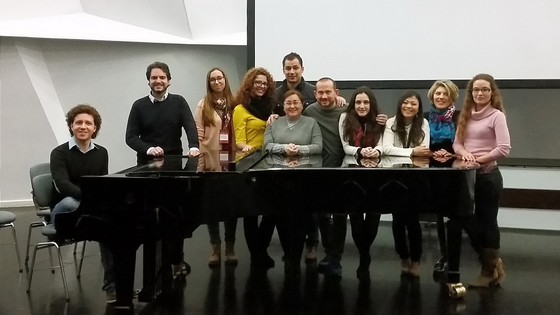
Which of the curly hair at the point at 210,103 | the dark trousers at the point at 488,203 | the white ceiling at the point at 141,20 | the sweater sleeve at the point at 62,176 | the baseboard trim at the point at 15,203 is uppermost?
the white ceiling at the point at 141,20

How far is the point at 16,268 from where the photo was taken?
416 centimetres

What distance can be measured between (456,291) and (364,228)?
82 cm

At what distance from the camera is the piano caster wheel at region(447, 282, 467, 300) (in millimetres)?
3404

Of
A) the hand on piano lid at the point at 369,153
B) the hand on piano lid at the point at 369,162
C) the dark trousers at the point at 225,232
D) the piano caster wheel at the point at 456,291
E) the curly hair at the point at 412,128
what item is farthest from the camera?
the dark trousers at the point at 225,232

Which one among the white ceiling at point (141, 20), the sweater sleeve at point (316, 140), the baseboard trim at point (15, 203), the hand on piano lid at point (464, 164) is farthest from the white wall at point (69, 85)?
the hand on piano lid at point (464, 164)

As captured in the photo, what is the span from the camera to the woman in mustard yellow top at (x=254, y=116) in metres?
4.04

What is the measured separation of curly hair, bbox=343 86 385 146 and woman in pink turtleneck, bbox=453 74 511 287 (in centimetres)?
50

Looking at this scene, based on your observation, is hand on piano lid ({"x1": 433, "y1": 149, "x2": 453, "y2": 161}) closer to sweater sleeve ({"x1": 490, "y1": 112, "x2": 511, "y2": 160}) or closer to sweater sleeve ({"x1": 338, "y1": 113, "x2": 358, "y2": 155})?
sweater sleeve ({"x1": 490, "y1": 112, "x2": 511, "y2": 160})

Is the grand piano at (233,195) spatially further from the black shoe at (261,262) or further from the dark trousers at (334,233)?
the black shoe at (261,262)

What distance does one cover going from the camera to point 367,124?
3.69m

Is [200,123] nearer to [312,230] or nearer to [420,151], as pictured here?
[312,230]

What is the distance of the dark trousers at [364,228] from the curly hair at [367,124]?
598mm

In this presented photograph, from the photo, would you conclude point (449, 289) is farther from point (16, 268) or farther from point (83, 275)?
point (16, 268)

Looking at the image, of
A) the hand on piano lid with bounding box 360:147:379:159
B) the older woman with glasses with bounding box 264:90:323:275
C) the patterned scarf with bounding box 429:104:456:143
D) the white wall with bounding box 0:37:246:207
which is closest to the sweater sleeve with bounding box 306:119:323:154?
the older woman with glasses with bounding box 264:90:323:275
